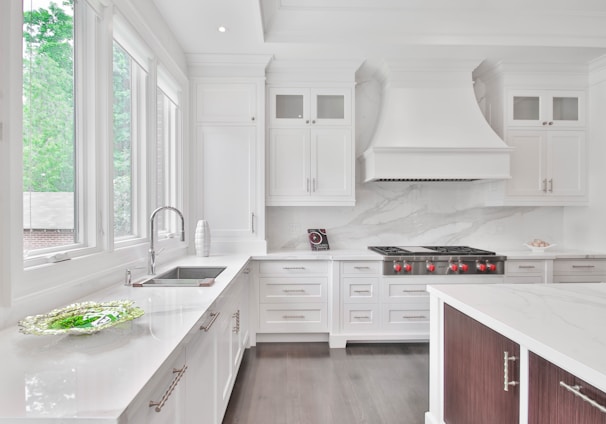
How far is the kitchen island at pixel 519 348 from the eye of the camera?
90 cm

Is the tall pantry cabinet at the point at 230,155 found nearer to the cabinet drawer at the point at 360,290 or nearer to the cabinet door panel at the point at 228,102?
the cabinet door panel at the point at 228,102

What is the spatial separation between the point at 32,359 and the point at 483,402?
1.56m

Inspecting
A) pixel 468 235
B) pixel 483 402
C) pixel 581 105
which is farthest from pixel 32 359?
pixel 581 105

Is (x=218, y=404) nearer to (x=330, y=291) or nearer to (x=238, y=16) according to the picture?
(x=330, y=291)

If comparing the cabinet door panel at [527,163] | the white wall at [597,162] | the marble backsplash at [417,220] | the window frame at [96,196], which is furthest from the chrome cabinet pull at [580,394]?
the white wall at [597,162]

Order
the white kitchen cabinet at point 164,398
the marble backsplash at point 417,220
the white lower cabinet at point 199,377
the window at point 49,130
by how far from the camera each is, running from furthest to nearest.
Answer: the marble backsplash at point 417,220, the window at point 49,130, the white lower cabinet at point 199,377, the white kitchen cabinet at point 164,398

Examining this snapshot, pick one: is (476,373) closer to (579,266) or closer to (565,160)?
(579,266)

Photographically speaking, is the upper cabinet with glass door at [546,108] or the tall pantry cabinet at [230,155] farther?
the upper cabinet with glass door at [546,108]

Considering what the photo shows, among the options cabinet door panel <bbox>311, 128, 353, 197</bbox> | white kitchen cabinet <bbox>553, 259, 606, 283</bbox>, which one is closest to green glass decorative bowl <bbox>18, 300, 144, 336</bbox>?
cabinet door panel <bbox>311, 128, 353, 197</bbox>

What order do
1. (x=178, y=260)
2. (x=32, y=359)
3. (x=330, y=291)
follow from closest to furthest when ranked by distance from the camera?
(x=32, y=359) < (x=178, y=260) < (x=330, y=291)

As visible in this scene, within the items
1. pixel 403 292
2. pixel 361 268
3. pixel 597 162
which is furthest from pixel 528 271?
pixel 361 268

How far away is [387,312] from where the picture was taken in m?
3.06

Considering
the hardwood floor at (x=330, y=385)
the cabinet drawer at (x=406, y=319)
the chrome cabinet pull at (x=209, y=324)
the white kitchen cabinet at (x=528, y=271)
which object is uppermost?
the chrome cabinet pull at (x=209, y=324)

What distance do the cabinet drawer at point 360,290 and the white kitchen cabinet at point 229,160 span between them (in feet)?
2.90
